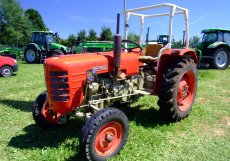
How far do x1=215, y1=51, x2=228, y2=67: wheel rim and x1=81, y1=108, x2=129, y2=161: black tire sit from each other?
1194 cm

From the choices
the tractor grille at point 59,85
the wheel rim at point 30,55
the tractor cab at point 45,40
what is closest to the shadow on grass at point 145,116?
the tractor grille at point 59,85

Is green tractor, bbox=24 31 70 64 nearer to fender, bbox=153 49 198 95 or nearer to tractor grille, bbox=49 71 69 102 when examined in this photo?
fender, bbox=153 49 198 95

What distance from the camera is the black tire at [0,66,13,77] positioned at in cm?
1196

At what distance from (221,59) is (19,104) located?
451 inches

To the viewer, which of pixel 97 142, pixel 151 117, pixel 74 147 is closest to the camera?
pixel 97 142

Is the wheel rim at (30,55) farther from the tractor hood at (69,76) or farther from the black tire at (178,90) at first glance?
the tractor hood at (69,76)

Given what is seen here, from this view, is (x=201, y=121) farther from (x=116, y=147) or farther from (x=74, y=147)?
(x=74, y=147)

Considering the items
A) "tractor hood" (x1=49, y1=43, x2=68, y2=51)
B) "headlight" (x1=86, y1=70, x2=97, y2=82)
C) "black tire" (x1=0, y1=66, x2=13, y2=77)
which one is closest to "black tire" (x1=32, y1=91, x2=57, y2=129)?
"headlight" (x1=86, y1=70, x2=97, y2=82)

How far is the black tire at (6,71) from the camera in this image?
12.0 metres

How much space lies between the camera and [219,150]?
13.9ft

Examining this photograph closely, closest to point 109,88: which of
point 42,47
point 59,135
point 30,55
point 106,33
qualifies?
point 59,135

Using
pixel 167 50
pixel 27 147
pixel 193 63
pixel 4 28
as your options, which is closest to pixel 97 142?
pixel 27 147

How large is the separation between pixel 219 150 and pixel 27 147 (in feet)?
9.56

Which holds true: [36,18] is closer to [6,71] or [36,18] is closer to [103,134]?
[6,71]
